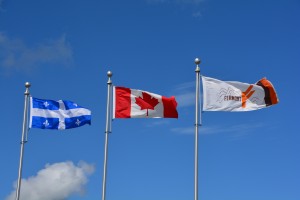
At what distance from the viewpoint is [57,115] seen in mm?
36594

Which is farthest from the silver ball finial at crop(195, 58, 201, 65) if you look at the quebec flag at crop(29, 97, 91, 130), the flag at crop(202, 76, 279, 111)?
the quebec flag at crop(29, 97, 91, 130)

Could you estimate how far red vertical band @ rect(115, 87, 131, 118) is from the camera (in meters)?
34.7

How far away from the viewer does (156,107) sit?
3447 centimetres

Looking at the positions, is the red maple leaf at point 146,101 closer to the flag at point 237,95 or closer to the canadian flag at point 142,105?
the canadian flag at point 142,105

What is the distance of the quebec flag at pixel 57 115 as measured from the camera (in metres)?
36.4

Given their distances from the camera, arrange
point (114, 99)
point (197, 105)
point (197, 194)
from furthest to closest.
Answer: point (114, 99), point (197, 105), point (197, 194)

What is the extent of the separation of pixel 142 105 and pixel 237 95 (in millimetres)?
5892

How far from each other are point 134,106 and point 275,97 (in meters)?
8.65

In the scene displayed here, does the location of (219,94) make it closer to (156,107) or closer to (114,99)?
(156,107)

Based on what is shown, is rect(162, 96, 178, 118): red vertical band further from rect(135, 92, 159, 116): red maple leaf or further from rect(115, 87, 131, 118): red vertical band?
rect(115, 87, 131, 118): red vertical band

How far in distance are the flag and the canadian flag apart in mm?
2416

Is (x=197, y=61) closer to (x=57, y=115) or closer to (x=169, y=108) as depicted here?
(x=169, y=108)

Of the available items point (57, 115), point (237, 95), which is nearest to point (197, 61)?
point (237, 95)

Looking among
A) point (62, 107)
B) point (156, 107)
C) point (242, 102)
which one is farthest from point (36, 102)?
point (242, 102)
